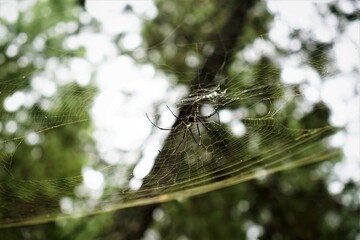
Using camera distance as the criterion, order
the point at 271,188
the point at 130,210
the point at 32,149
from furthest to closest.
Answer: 1. the point at 271,188
2. the point at 32,149
3. the point at 130,210

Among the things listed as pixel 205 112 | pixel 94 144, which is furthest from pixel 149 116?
Answer: pixel 94 144

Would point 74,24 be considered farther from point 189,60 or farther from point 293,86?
point 293,86

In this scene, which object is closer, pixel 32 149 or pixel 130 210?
pixel 130 210

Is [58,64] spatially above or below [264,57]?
above

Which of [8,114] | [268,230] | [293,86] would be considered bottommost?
[268,230]

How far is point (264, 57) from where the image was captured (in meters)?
4.21

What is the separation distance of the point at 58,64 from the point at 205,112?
2441 mm

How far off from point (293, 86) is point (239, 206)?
2.30 m

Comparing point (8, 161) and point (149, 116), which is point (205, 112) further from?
point (8, 161)

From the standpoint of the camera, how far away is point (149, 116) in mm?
2625

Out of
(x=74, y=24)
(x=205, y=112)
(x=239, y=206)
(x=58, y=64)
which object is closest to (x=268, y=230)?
(x=239, y=206)

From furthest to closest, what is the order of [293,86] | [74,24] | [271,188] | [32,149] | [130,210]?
[74,24] → [271,188] → [32,149] → [130,210] → [293,86]

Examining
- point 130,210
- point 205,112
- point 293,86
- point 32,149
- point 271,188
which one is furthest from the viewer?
point 271,188

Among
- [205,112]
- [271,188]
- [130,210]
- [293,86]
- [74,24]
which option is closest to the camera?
[293,86]
